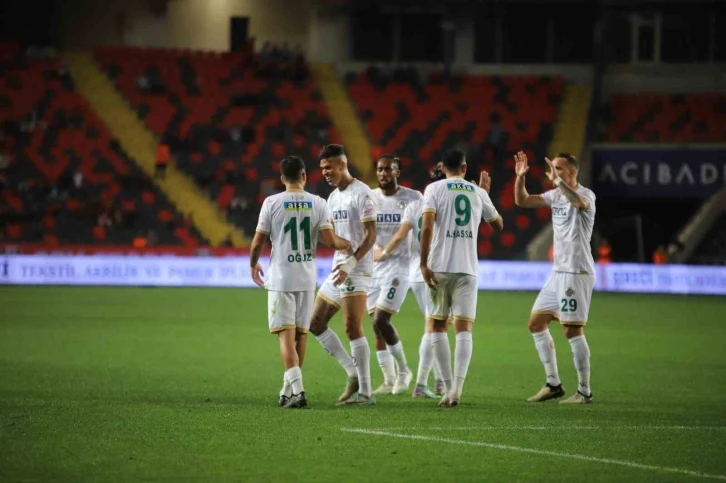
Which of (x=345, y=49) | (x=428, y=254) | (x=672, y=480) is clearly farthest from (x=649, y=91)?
(x=672, y=480)

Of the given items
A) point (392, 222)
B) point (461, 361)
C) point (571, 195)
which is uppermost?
point (571, 195)

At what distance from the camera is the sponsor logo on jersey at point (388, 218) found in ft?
41.9

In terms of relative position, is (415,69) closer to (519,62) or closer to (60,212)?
(519,62)

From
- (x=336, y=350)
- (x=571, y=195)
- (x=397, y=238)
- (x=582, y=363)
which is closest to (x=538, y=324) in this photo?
(x=582, y=363)

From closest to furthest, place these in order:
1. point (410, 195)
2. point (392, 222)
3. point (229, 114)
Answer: point (410, 195) < point (392, 222) < point (229, 114)

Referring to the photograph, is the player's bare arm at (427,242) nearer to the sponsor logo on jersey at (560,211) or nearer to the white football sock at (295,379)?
the white football sock at (295,379)

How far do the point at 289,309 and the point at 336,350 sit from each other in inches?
30.2

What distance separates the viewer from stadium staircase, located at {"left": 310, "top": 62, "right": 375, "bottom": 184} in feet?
124

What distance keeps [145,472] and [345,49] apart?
117 ft

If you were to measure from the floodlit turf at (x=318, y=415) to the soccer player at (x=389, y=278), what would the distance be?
1.95 feet

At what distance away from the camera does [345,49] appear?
42.6 meters

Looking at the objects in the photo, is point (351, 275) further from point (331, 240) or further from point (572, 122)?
point (572, 122)

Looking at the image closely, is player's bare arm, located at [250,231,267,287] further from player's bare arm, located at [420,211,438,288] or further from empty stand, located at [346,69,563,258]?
empty stand, located at [346,69,563,258]

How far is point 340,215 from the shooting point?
11.5m
